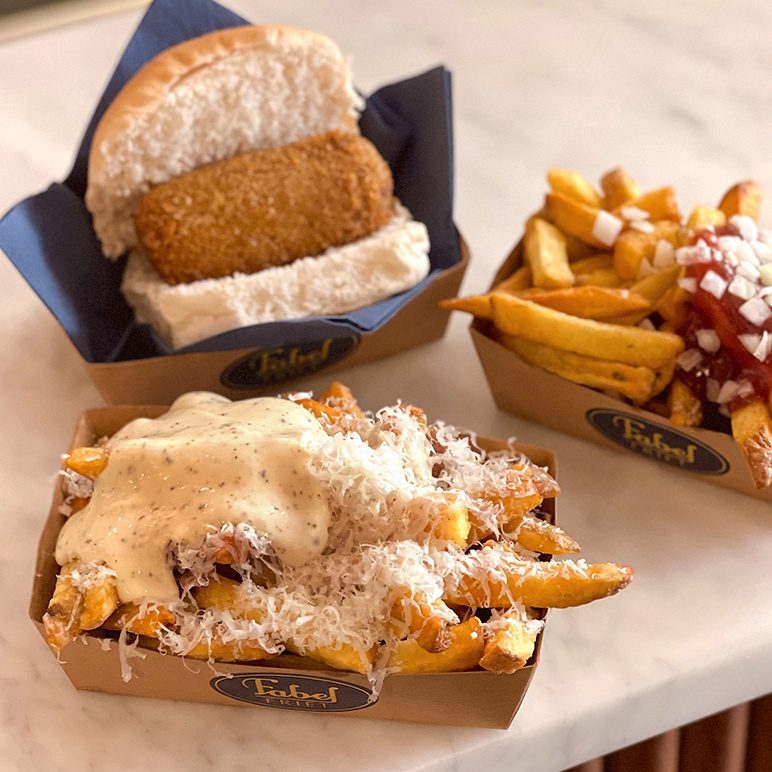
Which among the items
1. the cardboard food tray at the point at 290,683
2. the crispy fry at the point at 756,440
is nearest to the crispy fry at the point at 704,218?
the crispy fry at the point at 756,440

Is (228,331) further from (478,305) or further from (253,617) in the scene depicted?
(253,617)

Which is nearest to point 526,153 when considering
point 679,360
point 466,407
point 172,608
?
point 466,407

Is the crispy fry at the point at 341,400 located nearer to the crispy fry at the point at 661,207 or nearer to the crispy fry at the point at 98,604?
the crispy fry at the point at 98,604

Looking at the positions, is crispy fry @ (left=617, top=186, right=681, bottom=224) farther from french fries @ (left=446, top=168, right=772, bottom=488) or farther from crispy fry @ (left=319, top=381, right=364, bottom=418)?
crispy fry @ (left=319, top=381, right=364, bottom=418)

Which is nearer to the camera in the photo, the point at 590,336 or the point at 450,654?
the point at 450,654

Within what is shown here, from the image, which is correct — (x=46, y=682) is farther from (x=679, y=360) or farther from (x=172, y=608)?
(x=679, y=360)

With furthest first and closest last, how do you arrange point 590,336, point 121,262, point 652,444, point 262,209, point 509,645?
point 121,262 < point 262,209 < point 652,444 < point 590,336 < point 509,645

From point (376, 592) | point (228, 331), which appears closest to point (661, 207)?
point (228, 331)

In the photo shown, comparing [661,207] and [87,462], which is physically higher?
[661,207]

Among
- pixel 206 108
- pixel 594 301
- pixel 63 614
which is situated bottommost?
pixel 63 614
